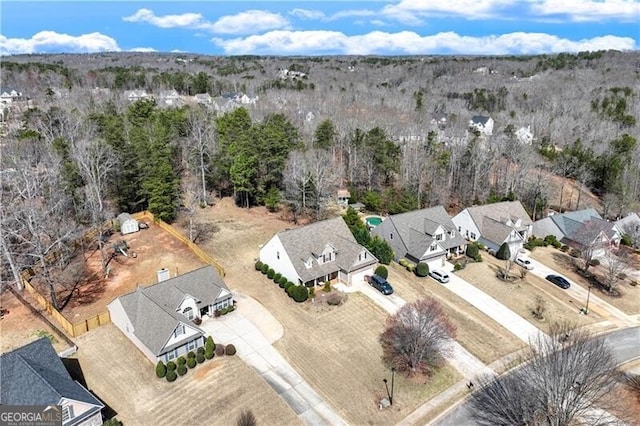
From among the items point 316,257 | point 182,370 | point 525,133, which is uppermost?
point 525,133

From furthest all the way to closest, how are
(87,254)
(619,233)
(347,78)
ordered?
(347,78), (619,233), (87,254)

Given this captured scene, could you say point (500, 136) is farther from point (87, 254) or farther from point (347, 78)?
point (347, 78)

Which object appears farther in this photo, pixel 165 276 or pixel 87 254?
pixel 87 254

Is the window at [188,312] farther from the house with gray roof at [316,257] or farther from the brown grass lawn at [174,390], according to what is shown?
the house with gray roof at [316,257]

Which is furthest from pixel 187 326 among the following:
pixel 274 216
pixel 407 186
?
pixel 407 186

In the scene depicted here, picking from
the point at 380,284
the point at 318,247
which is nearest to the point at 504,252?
the point at 380,284

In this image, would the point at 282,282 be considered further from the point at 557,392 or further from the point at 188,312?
the point at 557,392

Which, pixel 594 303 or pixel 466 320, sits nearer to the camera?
pixel 466 320
